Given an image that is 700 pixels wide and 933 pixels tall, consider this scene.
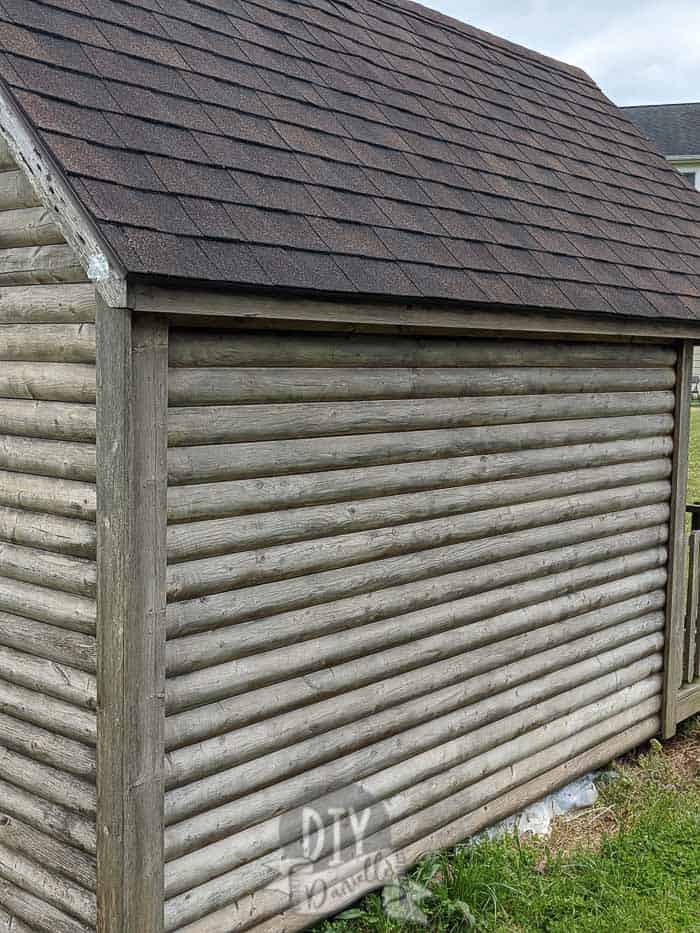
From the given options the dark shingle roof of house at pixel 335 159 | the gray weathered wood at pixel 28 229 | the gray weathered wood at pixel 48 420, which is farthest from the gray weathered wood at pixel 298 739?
the gray weathered wood at pixel 28 229

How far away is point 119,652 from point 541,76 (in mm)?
6273

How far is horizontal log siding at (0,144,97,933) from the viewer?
3.53 metres

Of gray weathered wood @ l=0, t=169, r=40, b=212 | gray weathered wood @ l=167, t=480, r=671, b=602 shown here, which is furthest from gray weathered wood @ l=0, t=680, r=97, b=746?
gray weathered wood @ l=0, t=169, r=40, b=212

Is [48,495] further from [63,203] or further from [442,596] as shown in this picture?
[442,596]

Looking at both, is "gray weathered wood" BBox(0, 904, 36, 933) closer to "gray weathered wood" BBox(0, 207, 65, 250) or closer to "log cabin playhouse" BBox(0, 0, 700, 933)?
"log cabin playhouse" BBox(0, 0, 700, 933)

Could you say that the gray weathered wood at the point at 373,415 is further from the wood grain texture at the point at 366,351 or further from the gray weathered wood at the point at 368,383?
the wood grain texture at the point at 366,351

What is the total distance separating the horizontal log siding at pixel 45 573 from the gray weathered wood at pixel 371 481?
1.27 ft

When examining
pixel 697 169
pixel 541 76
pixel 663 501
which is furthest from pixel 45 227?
pixel 697 169

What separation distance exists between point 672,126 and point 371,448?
39.0 m

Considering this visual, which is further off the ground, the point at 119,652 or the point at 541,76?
the point at 541,76

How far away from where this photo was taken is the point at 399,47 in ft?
20.4

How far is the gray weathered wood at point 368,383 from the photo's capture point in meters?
3.61

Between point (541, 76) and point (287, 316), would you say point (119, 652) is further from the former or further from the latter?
point (541, 76)

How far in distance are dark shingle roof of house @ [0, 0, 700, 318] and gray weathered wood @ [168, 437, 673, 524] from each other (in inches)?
30.1
